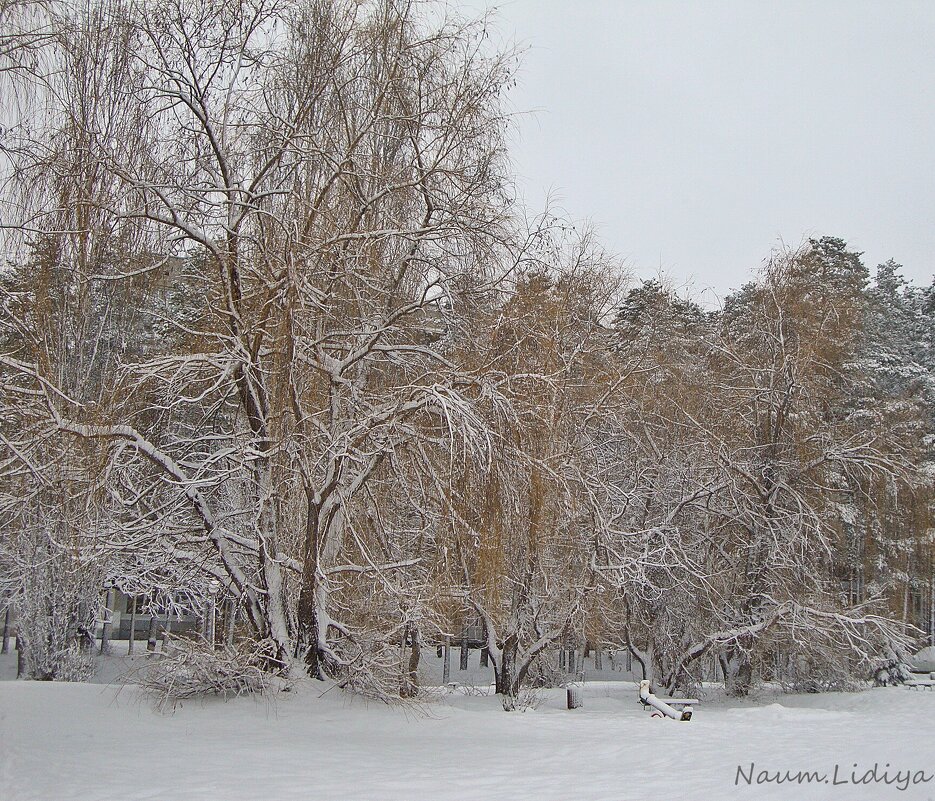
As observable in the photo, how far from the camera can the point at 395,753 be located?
8109 millimetres

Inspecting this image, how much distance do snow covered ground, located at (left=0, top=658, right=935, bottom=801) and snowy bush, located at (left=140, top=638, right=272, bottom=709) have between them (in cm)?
18

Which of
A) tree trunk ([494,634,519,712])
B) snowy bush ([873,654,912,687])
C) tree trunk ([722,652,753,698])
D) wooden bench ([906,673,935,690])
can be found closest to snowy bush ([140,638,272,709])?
tree trunk ([494,634,519,712])

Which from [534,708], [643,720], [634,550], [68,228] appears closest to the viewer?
[68,228]

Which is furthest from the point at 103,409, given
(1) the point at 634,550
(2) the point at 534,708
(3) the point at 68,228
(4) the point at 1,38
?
(1) the point at 634,550

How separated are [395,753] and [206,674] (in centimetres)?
272

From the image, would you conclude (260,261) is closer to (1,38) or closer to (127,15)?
(127,15)

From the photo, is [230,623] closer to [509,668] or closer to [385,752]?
[385,752]

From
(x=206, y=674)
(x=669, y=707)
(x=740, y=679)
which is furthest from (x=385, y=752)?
(x=740, y=679)

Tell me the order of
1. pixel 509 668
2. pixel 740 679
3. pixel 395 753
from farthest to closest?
pixel 740 679, pixel 509 668, pixel 395 753

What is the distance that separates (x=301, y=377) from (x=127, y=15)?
14.3 feet

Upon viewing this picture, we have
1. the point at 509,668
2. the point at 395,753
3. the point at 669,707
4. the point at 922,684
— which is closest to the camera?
the point at 395,753

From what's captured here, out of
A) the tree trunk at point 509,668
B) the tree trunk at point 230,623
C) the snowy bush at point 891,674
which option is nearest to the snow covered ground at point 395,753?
the tree trunk at point 230,623

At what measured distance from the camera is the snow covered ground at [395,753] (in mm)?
6594

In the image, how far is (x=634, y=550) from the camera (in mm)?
17406
